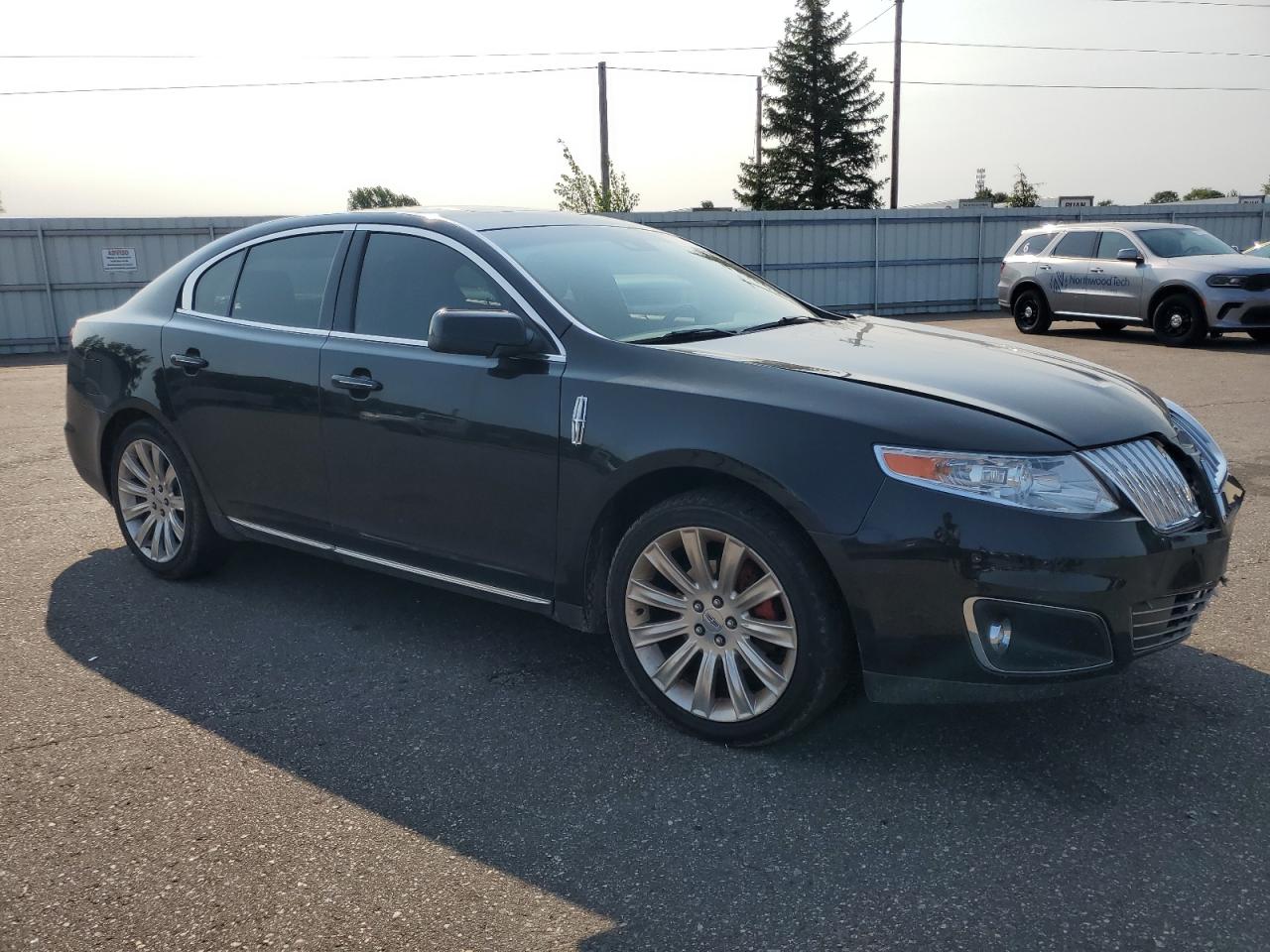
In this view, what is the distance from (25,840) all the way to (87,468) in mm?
2799

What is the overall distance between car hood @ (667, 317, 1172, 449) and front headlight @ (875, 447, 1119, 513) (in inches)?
4.6

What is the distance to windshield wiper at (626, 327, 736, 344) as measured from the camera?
3.72m

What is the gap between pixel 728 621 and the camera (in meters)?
3.29

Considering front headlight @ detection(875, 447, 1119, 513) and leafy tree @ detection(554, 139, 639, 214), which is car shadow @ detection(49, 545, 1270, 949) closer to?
front headlight @ detection(875, 447, 1119, 513)

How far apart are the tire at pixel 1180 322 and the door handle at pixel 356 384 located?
13.4 m

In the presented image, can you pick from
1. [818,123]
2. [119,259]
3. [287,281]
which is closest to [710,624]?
[287,281]

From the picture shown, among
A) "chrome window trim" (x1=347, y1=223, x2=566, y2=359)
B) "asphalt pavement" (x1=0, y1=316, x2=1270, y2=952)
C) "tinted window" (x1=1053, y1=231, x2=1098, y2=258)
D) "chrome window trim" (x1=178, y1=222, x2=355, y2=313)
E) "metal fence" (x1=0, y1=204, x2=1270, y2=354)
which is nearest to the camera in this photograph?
"asphalt pavement" (x1=0, y1=316, x2=1270, y2=952)

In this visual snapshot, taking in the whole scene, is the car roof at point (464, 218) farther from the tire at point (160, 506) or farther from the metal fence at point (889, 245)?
the metal fence at point (889, 245)

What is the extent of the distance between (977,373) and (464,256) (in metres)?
1.82

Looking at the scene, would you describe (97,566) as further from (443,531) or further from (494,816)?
(494,816)

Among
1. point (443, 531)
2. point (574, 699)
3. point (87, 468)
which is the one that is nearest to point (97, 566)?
point (87, 468)

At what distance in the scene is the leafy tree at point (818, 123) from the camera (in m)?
51.2

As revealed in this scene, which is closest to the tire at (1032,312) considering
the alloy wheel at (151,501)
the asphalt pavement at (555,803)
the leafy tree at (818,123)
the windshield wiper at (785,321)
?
the asphalt pavement at (555,803)

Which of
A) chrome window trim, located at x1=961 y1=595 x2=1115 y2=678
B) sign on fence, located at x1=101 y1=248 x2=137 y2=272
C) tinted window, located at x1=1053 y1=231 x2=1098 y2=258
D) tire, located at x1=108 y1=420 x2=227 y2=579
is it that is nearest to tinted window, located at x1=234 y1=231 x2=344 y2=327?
tire, located at x1=108 y1=420 x2=227 y2=579
